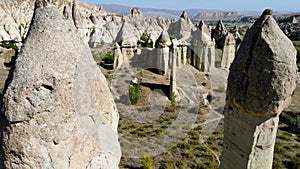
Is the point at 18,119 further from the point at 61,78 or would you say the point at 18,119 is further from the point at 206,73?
the point at 206,73

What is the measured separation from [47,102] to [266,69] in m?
2.53

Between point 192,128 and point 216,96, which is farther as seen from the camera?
point 216,96

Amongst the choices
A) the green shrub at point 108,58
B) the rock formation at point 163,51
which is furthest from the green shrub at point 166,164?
the green shrub at point 108,58

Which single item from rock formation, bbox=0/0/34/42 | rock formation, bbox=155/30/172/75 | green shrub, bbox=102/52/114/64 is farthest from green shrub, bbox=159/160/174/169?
rock formation, bbox=0/0/34/42

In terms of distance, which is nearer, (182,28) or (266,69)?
(266,69)

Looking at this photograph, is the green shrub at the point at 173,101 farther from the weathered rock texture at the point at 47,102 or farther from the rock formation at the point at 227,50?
the weathered rock texture at the point at 47,102

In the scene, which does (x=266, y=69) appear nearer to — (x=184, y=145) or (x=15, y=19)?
(x=184, y=145)

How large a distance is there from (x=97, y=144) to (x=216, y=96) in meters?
14.1

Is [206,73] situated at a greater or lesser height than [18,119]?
lesser

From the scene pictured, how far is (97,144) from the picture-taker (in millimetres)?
2240

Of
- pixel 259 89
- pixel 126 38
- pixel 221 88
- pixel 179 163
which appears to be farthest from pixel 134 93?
pixel 259 89

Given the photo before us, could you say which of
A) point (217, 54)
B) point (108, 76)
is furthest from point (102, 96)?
point (217, 54)

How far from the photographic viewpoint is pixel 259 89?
3.64m

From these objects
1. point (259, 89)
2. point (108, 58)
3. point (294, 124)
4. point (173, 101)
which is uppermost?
point (259, 89)
